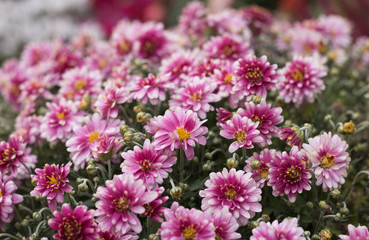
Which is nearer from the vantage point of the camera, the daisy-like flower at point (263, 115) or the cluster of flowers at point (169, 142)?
the cluster of flowers at point (169, 142)

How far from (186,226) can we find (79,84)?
2.65 ft

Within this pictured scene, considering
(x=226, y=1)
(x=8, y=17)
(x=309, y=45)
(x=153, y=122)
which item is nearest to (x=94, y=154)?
(x=153, y=122)

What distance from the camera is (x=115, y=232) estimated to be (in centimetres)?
102

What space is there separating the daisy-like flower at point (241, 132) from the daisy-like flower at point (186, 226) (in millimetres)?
220

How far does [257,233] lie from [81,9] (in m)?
3.06

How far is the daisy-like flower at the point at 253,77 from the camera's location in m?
1.21

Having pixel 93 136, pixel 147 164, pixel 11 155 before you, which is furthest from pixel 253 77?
pixel 11 155

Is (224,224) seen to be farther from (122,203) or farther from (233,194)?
(122,203)

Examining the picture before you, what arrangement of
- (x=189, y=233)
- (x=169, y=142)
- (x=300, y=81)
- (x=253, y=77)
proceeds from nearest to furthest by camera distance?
(x=189, y=233) → (x=169, y=142) → (x=253, y=77) → (x=300, y=81)

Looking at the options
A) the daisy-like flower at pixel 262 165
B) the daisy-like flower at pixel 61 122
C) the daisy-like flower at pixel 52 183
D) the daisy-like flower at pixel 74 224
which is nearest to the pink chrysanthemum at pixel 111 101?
the daisy-like flower at pixel 61 122

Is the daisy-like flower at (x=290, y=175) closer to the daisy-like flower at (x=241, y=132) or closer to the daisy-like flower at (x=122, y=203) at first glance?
the daisy-like flower at (x=241, y=132)

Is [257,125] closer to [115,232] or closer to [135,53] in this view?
[115,232]

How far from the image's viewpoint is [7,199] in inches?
45.2

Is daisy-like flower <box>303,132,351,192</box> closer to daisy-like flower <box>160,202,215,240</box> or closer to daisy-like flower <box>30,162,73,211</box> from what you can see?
daisy-like flower <box>160,202,215,240</box>
